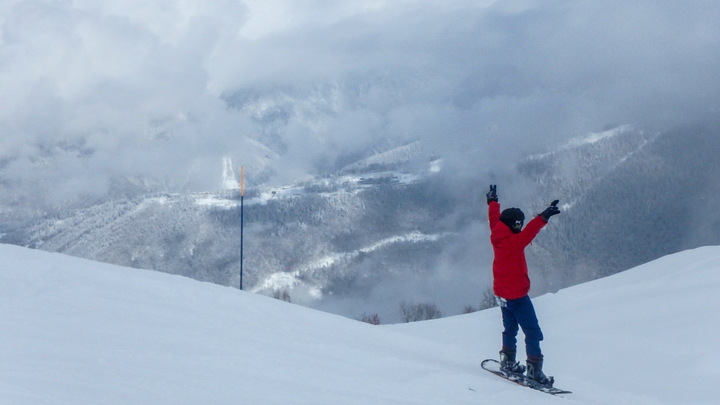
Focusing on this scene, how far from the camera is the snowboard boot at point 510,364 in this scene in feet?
31.3

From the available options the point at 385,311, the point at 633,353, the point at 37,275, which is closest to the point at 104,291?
the point at 37,275

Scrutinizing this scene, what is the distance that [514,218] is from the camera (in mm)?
9227

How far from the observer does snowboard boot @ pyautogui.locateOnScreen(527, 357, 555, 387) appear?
9.18 metres

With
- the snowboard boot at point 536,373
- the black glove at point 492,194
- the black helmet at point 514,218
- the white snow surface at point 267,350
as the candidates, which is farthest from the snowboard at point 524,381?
the black glove at point 492,194

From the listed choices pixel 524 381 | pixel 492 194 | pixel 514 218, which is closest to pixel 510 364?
pixel 524 381

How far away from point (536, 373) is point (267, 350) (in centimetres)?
377

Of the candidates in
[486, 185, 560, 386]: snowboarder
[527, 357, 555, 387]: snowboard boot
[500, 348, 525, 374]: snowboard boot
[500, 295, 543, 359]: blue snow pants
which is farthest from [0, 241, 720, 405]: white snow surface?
[500, 295, 543, 359]: blue snow pants

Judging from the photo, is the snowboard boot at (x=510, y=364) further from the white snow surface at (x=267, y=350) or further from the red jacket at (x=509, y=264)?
the red jacket at (x=509, y=264)

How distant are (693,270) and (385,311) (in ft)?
439

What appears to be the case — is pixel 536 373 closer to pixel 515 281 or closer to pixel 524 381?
pixel 524 381

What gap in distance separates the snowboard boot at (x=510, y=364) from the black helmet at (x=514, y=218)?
5.94 feet

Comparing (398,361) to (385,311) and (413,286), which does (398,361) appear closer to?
(385,311)

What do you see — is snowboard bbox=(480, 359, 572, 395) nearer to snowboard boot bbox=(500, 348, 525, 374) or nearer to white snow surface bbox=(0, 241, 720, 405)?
snowboard boot bbox=(500, 348, 525, 374)

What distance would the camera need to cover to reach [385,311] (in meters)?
147
